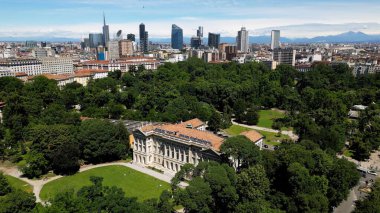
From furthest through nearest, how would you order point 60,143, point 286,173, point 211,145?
point 60,143 → point 211,145 → point 286,173

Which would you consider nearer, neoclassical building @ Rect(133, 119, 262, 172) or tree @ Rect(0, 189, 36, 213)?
tree @ Rect(0, 189, 36, 213)

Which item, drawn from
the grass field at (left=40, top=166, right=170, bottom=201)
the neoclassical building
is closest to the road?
the neoclassical building

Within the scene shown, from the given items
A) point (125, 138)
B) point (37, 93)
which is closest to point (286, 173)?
point (125, 138)

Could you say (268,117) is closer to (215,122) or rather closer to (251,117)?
(251,117)

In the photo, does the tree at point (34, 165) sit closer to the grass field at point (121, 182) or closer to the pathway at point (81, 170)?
the pathway at point (81, 170)

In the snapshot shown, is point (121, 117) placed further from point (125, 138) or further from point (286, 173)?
point (286, 173)

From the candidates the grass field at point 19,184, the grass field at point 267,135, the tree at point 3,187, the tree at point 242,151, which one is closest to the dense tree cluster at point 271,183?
the tree at point 242,151

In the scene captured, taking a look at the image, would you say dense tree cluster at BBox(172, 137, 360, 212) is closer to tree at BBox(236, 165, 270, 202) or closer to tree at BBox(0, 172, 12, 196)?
tree at BBox(236, 165, 270, 202)
